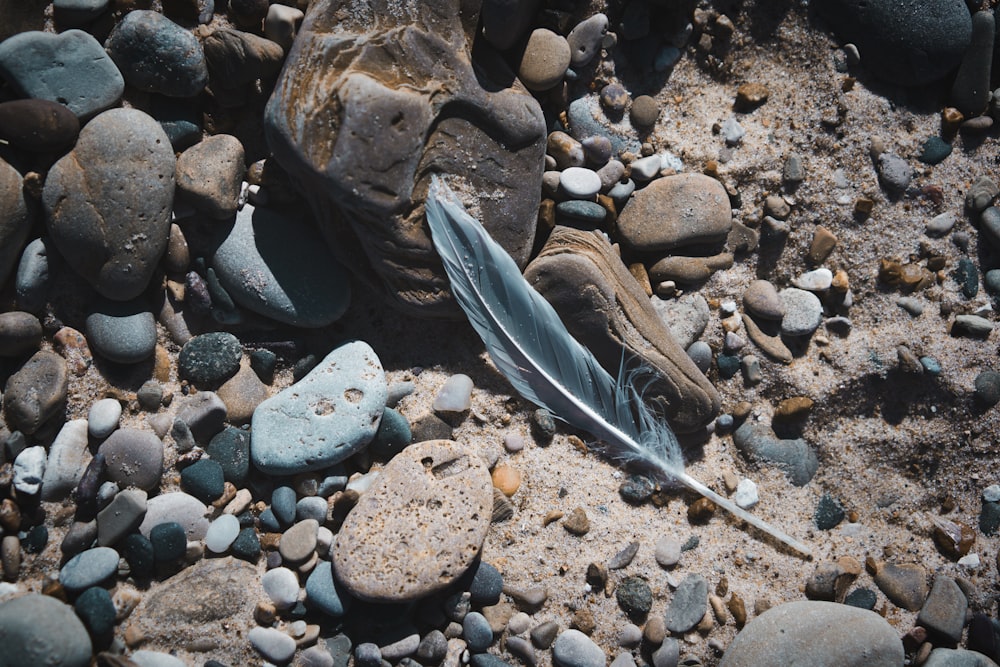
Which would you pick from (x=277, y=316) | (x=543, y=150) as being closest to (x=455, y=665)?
(x=277, y=316)

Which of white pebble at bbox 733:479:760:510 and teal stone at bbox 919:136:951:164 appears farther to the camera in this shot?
teal stone at bbox 919:136:951:164

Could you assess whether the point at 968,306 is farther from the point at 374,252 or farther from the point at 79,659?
the point at 79,659

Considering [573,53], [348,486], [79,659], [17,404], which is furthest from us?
[573,53]

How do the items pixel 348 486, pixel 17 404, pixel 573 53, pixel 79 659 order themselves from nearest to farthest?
pixel 79 659 → pixel 17 404 → pixel 348 486 → pixel 573 53

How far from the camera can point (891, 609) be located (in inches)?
122

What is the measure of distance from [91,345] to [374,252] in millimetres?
1340

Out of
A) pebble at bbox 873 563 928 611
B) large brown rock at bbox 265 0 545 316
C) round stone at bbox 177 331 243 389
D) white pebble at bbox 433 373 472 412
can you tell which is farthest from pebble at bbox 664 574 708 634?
round stone at bbox 177 331 243 389

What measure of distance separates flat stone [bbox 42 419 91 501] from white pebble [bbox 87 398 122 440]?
2.2 inches

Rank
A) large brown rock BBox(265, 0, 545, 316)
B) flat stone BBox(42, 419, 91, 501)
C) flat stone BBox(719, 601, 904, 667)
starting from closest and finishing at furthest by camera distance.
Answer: large brown rock BBox(265, 0, 545, 316), flat stone BBox(42, 419, 91, 501), flat stone BBox(719, 601, 904, 667)

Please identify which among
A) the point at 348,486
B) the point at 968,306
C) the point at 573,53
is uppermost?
the point at 573,53

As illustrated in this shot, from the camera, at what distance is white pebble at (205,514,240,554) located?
283 centimetres

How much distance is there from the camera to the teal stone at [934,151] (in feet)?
10.8

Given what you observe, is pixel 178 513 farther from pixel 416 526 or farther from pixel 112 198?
pixel 112 198

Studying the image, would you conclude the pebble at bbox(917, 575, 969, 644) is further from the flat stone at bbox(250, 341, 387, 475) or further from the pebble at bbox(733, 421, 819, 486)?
the flat stone at bbox(250, 341, 387, 475)
